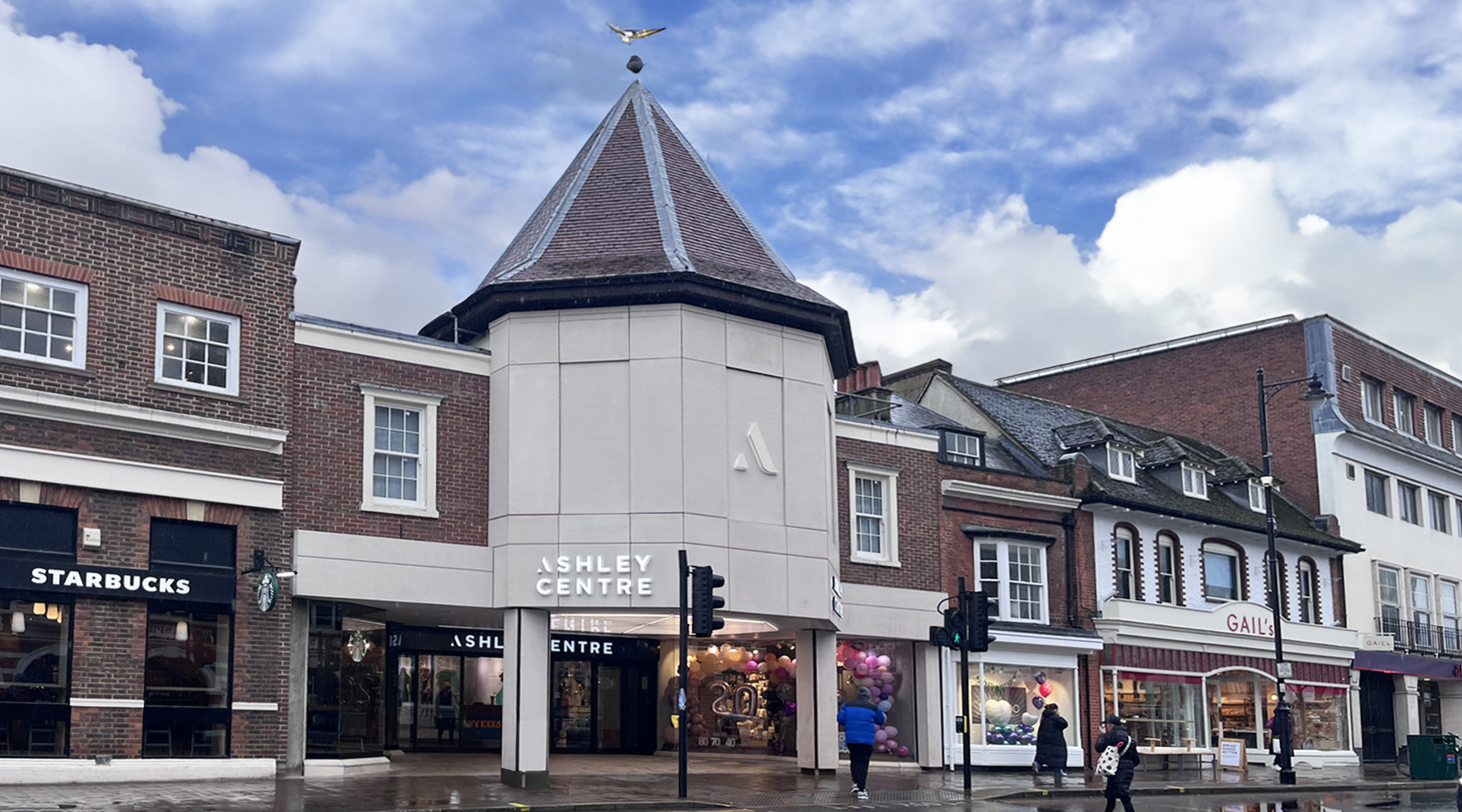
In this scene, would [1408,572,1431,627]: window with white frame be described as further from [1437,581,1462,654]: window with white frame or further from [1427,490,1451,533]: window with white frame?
[1427,490,1451,533]: window with white frame

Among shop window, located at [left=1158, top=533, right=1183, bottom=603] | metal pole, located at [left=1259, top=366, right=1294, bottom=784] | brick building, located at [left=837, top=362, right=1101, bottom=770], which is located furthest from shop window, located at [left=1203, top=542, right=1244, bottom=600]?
metal pole, located at [left=1259, top=366, right=1294, bottom=784]

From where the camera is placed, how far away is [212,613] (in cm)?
2095

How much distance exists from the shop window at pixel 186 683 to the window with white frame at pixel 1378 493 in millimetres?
34282

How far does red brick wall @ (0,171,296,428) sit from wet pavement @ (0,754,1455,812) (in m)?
5.42

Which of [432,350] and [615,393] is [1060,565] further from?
[432,350]

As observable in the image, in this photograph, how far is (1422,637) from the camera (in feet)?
144

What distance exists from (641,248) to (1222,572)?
2002cm

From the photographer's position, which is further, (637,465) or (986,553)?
(986,553)

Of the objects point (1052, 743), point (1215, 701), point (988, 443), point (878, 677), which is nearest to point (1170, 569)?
point (1215, 701)

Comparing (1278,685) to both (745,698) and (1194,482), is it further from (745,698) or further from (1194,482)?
(745,698)

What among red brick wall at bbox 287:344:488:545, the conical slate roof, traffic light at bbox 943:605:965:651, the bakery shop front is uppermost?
the conical slate roof

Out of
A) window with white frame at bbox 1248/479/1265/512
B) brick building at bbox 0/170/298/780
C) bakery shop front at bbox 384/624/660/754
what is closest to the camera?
brick building at bbox 0/170/298/780

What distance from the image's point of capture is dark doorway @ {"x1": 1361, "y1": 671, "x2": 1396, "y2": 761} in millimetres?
41938

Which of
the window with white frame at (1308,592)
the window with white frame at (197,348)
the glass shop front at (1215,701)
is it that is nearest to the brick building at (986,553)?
the glass shop front at (1215,701)
